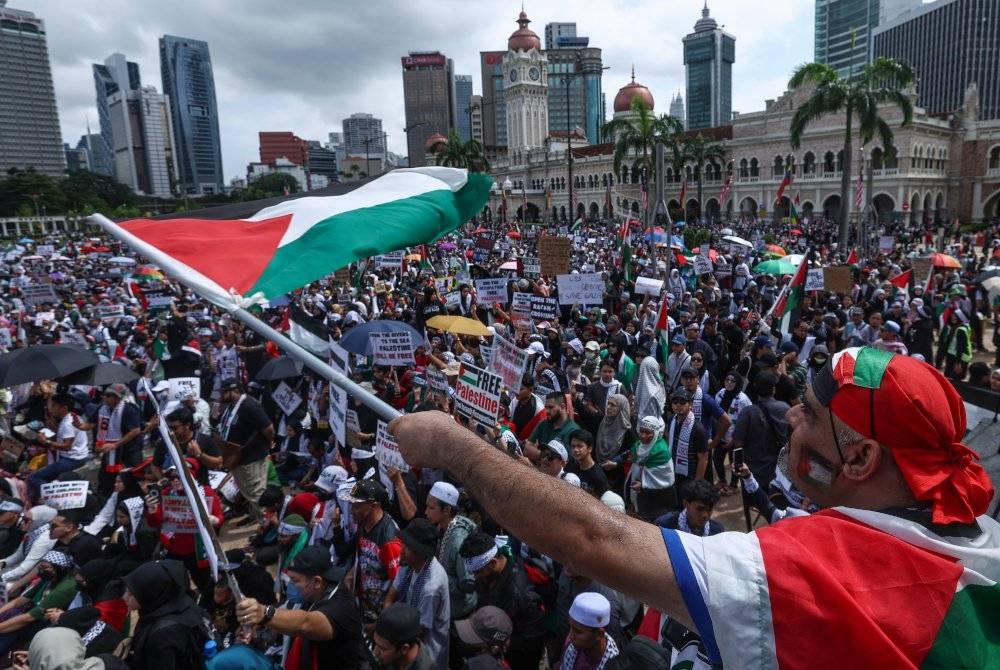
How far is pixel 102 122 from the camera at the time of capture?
183 metres

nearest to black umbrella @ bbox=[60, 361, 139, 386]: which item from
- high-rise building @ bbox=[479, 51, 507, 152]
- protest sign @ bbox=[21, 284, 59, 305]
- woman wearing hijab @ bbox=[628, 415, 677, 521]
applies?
woman wearing hijab @ bbox=[628, 415, 677, 521]

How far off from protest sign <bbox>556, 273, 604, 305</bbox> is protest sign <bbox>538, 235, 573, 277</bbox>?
7.85 ft

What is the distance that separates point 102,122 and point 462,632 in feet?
736

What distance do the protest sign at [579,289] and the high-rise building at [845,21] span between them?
134294 mm

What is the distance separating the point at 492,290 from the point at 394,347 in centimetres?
409

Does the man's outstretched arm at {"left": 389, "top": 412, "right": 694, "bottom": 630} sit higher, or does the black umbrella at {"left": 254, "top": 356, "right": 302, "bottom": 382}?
the man's outstretched arm at {"left": 389, "top": 412, "right": 694, "bottom": 630}

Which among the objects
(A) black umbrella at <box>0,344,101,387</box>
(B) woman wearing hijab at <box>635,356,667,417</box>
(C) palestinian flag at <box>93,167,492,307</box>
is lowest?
(B) woman wearing hijab at <box>635,356,667,417</box>

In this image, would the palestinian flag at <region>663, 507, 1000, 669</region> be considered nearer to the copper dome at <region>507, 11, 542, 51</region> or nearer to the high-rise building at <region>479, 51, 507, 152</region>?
the copper dome at <region>507, 11, 542, 51</region>

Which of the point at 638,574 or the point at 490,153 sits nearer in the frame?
the point at 638,574

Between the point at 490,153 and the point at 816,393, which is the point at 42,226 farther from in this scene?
the point at 816,393

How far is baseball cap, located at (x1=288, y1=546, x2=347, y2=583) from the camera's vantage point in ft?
12.0

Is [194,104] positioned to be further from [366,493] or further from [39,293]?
[366,493]

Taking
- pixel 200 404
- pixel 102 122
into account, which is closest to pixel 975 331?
pixel 200 404

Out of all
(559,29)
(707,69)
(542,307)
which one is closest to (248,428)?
(542,307)
